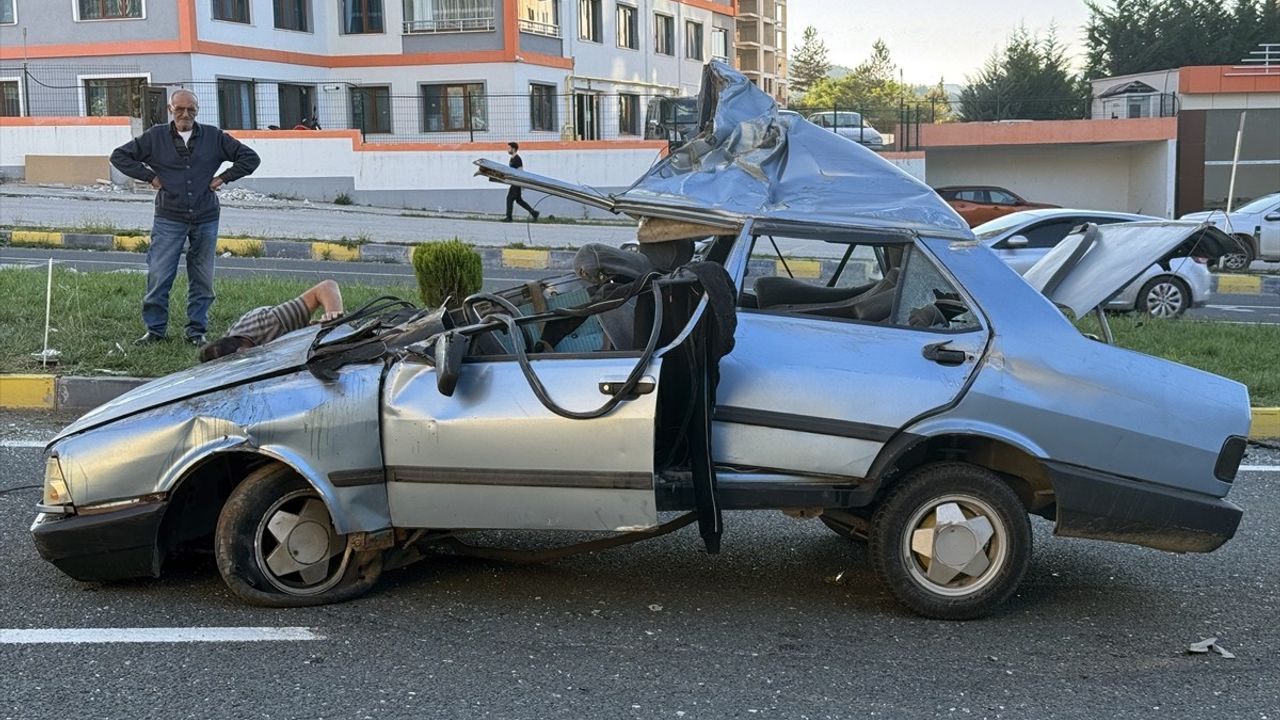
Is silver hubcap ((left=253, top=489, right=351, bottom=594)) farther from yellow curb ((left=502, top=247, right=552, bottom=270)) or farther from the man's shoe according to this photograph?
yellow curb ((left=502, top=247, right=552, bottom=270))

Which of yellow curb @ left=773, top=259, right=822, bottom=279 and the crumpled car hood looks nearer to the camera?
the crumpled car hood

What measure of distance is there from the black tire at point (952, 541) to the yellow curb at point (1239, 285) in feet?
52.1

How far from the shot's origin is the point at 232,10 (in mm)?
35250

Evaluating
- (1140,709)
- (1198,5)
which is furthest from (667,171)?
(1198,5)

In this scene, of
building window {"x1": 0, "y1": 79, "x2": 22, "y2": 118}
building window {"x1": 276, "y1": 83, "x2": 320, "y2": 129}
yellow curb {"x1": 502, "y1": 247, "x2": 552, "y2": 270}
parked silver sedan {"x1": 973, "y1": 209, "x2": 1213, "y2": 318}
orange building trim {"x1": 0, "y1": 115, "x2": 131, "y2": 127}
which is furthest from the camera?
building window {"x1": 276, "y1": 83, "x2": 320, "y2": 129}

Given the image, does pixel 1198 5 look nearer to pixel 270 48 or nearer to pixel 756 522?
pixel 270 48

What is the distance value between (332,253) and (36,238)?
454 centimetres

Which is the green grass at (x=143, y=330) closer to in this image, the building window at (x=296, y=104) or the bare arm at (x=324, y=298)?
the bare arm at (x=324, y=298)

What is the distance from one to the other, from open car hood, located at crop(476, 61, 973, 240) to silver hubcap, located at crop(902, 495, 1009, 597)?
1067mm

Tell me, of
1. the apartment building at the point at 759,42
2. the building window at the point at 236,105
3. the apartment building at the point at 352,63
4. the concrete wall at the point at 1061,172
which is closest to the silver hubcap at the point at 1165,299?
the apartment building at the point at 352,63

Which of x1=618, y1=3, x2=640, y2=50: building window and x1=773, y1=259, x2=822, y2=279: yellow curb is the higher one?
x1=618, y1=3, x2=640, y2=50: building window

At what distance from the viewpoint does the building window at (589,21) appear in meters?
42.6

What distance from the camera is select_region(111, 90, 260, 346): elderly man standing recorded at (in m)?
9.02

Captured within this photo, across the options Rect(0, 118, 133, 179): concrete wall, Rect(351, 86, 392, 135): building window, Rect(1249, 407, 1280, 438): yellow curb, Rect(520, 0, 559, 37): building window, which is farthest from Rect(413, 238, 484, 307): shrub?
Rect(351, 86, 392, 135): building window
